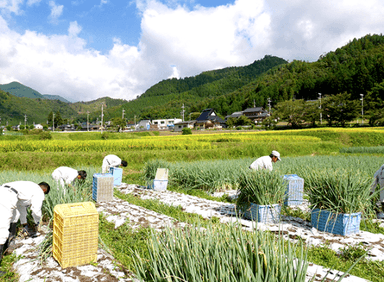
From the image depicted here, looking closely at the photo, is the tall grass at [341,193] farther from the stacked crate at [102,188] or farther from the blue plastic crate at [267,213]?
the stacked crate at [102,188]

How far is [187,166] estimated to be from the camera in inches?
318

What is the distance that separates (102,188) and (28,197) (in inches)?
84.7

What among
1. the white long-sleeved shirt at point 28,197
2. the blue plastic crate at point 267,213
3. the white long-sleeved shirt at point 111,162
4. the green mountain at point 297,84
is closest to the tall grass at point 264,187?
the blue plastic crate at point 267,213

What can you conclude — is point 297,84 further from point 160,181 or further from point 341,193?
point 341,193

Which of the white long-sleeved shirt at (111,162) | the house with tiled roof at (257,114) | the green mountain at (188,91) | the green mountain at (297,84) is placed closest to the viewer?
the white long-sleeved shirt at (111,162)

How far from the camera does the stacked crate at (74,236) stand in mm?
2758

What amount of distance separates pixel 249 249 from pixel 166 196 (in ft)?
15.6

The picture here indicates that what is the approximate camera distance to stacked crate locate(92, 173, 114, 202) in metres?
5.44

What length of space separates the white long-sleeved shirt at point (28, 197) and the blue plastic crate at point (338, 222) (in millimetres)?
4399

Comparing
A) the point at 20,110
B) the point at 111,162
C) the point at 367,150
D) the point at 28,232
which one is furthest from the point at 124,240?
the point at 20,110

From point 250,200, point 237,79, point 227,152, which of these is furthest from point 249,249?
point 237,79

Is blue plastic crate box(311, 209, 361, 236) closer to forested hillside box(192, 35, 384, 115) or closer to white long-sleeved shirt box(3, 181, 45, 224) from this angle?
white long-sleeved shirt box(3, 181, 45, 224)

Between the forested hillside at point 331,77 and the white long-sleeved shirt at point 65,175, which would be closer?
the white long-sleeved shirt at point 65,175

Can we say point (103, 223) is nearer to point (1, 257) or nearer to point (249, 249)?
point (1, 257)
